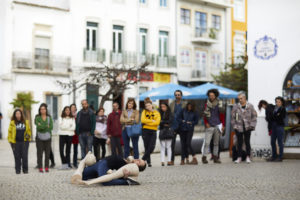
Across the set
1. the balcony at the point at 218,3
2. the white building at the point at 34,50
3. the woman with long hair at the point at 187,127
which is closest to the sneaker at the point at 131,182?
the woman with long hair at the point at 187,127

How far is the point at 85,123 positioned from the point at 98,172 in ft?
19.6

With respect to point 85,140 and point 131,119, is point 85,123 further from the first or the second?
point 131,119

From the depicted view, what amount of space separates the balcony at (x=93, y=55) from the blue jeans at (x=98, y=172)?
29.3 m

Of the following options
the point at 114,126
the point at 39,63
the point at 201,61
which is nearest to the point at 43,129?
the point at 114,126

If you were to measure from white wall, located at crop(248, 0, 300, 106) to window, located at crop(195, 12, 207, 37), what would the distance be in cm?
2855

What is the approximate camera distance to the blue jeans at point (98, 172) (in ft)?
35.8

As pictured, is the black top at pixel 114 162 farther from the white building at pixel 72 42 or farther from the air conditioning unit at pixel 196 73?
the air conditioning unit at pixel 196 73

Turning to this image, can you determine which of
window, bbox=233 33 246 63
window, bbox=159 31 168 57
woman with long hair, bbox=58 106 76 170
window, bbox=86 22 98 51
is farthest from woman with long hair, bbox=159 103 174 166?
window, bbox=233 33 246 63

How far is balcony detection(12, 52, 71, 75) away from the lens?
37000mm

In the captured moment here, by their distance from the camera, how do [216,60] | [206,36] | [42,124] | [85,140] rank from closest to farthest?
[42,124] → [85,140] → [206,36] → [216,60]

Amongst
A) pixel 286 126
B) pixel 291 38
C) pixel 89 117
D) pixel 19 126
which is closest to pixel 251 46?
pixel 291 38

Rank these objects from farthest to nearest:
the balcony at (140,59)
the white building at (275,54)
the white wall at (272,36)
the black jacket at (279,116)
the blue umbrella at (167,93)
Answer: the balcony at (140,59)
the blue umbrella at (167,93)
the white wall at (272,36)
the white building at (275,54)
the black jacket at (279,116)

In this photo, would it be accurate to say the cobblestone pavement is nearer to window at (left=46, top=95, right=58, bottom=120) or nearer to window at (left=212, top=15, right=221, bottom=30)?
window at (left=46, top=95, right=58, bottom=120)

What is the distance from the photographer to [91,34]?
41219 mm
